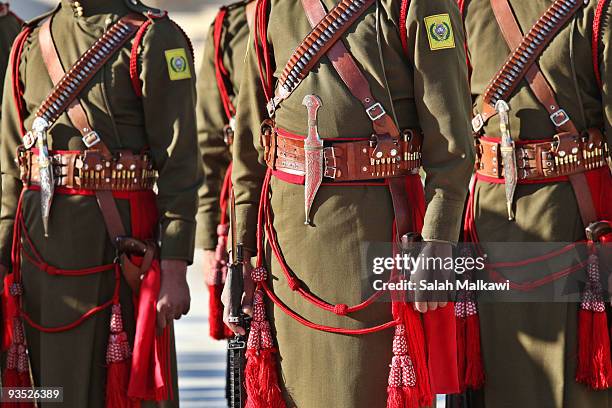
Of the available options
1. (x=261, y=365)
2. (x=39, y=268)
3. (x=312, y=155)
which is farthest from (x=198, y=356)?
(x=312, y=155)

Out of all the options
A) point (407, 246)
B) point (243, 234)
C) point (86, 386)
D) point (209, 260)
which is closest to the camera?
point (407, 246)

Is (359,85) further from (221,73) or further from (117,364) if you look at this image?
(221,73)

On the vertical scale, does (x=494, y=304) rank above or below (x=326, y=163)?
below

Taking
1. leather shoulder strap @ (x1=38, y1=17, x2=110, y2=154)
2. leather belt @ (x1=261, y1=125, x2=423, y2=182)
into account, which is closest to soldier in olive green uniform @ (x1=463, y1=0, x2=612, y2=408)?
leather belt @ (x1=261, y1=125, x2=423, y2=182)

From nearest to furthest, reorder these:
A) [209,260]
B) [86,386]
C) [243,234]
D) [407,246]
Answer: [407,246] → [243,234] → [86,386] → [209,260]

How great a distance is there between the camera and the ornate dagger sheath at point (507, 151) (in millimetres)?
5668

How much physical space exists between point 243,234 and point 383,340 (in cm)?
73

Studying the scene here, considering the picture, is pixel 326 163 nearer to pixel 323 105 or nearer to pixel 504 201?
pixel 323 105

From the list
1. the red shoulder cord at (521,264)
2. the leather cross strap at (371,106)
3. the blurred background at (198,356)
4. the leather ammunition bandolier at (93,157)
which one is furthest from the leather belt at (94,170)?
the blurred background at (198,356)

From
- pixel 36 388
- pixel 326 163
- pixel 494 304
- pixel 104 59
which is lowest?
pixel 36 388

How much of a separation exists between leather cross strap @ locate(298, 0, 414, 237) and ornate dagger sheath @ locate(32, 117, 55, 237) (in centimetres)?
152

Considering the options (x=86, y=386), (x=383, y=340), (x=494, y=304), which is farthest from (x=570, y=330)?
(x=86, y=386)

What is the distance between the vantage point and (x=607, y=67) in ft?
17.8

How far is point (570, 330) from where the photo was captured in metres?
5.63
